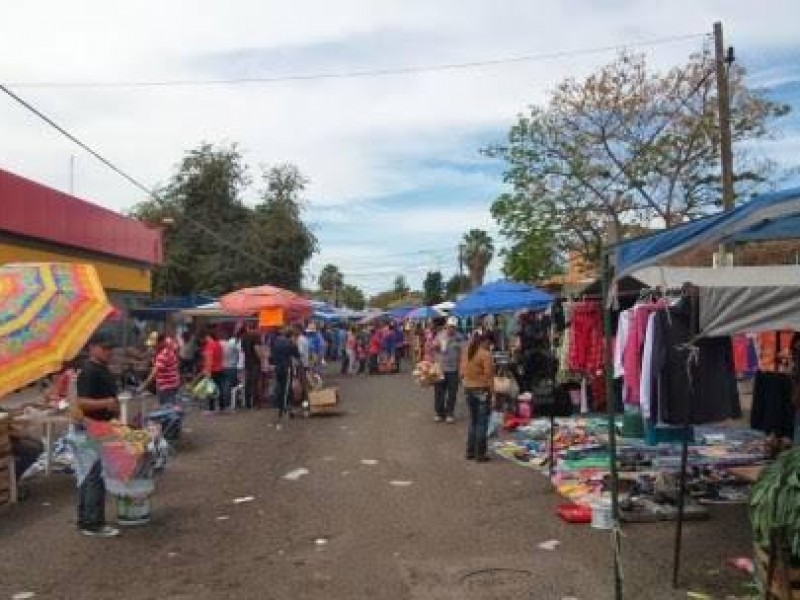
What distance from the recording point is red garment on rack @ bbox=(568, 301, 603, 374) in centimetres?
1401

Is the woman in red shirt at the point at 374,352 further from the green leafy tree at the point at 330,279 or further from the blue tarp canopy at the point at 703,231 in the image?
the green leafy tree at the point at 330,279

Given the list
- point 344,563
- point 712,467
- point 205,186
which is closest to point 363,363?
point 205,186

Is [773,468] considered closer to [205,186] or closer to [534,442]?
[534,442]

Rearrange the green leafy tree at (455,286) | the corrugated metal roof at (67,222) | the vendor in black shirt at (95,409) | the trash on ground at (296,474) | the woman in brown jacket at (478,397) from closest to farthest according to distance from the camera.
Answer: the vendor in black shirt at (95,409) < the trash on ground at (296,474) < the woman in brown jacket at (478,397) < the corrugated metal roof at (67,222) < the green leafy tree at (455,286)

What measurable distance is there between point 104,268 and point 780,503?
2960 centimetres

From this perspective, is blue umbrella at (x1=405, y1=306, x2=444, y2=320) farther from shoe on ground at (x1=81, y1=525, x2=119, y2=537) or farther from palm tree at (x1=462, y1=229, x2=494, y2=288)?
palm tree at (x1=462, y1=229, x2=494, y2=288)

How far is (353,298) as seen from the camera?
149m

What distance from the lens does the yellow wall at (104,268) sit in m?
24.7

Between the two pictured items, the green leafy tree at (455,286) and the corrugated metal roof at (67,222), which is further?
the green leafy tree at (455,286)

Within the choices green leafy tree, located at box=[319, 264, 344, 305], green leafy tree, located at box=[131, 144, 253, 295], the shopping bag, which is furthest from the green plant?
green leafy tree, located at box=[319, 264, 344, 305]

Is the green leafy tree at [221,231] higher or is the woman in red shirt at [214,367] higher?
the green leafy tree at [221,231]

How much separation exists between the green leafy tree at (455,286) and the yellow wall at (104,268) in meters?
53.1

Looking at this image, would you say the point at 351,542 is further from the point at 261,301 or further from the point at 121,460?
the point at 261,301

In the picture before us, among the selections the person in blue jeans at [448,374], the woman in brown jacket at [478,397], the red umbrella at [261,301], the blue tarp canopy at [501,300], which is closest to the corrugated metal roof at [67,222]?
the red umbrella at [261,301]
